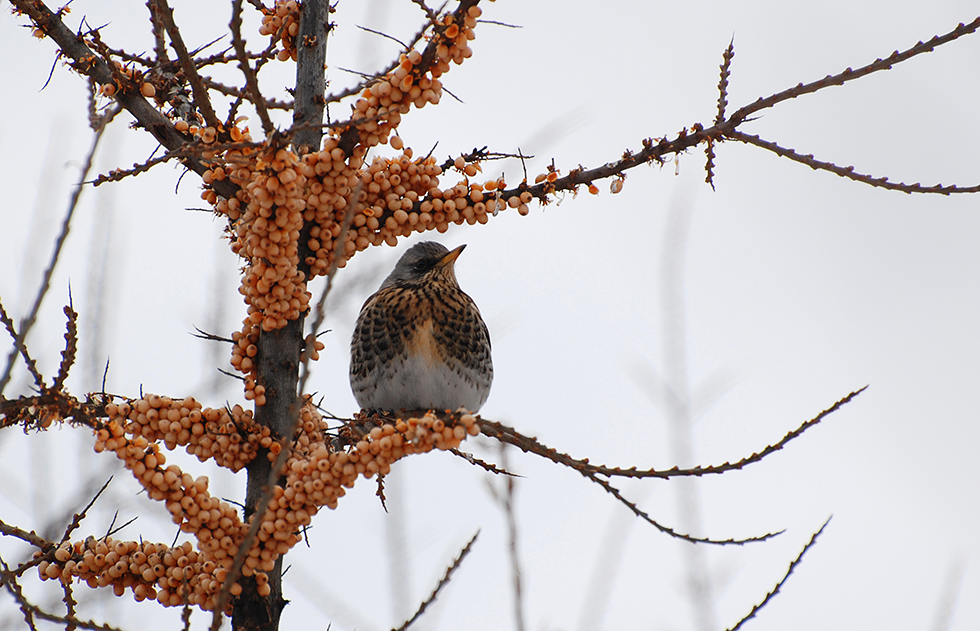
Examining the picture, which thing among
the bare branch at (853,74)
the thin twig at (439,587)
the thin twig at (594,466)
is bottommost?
the thin twig at (439,587)

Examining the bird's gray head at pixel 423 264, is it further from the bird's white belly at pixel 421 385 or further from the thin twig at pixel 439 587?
the thin twig at pixel 439 587

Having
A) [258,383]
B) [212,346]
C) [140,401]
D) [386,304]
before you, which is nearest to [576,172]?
[258,383]

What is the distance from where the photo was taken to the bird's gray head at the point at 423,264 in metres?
4.75

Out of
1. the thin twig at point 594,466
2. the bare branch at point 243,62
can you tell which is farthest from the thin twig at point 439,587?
the bare branch at point 243,62

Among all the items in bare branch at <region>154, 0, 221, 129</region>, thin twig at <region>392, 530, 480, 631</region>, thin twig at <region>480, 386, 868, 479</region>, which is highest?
bare branch at <region>154, 0, 221, 129</region>

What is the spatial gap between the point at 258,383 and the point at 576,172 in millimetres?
1153

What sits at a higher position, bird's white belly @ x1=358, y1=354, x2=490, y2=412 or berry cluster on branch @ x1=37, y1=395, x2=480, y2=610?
bird's white belly @ x1=358, y1=354, x2=490, y2=412

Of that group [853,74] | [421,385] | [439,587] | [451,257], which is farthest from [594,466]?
[451,257]

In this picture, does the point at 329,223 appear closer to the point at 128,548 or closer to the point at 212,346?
the point at 128,548

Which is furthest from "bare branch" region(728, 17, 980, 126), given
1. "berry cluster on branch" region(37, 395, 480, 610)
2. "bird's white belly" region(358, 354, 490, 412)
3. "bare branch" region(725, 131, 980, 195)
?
"bird's white belly" region(358, 354, 490, 412)

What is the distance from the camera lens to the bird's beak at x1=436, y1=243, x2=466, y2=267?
456 centimetres

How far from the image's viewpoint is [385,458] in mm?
2160

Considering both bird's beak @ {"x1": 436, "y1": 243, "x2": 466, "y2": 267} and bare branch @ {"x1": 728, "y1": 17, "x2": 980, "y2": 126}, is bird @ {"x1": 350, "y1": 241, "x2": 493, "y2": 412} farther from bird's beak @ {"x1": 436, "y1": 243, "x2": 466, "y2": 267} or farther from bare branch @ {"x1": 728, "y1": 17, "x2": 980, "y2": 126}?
bare branch @ {"x1": 728, "y1": 17, "x2": 980, "y2": 126}

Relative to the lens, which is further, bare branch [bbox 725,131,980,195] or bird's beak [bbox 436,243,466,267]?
bird's beak [bbox 436,243,466,267]
